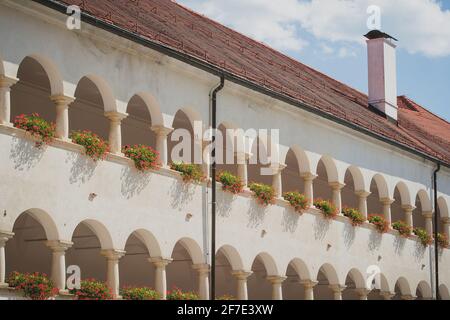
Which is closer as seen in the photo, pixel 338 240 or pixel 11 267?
pixel 11 267

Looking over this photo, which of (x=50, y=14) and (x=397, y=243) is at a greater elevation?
(x=50, y=14)

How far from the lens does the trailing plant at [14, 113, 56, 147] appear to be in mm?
20703

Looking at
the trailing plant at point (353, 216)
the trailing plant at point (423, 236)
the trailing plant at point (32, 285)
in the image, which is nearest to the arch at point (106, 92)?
the trailing plant at point (32, 285)

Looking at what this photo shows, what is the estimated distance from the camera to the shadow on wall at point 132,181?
2311 centimetres

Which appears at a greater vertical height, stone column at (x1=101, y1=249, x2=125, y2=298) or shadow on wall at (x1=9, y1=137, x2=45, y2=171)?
shadow on wall at (x1=9, y1=137, x2=45, y2=171)

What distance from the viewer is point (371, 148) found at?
109 ft

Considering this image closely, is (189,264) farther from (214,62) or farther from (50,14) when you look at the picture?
(50,14)

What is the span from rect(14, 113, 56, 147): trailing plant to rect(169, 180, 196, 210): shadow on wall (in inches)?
170

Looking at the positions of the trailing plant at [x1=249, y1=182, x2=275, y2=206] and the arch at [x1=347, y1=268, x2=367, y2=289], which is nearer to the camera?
the trailing plant at [x1=249, y1=182, x2=275, y2=206]

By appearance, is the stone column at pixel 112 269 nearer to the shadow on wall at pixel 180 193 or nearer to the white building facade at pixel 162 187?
the white building facade at pixel 162 187

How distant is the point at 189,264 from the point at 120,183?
30.1ft

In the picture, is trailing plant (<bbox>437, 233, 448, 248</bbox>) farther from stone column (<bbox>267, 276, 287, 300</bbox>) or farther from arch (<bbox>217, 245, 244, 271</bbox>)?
arch (<bbox>217, 245, 244, 271</bbox>)

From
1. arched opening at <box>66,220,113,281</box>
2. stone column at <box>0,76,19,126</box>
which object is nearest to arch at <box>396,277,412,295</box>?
arched opening at <box>66,220,113,281</box>

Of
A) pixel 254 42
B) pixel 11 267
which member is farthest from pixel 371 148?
pixel 11 267
